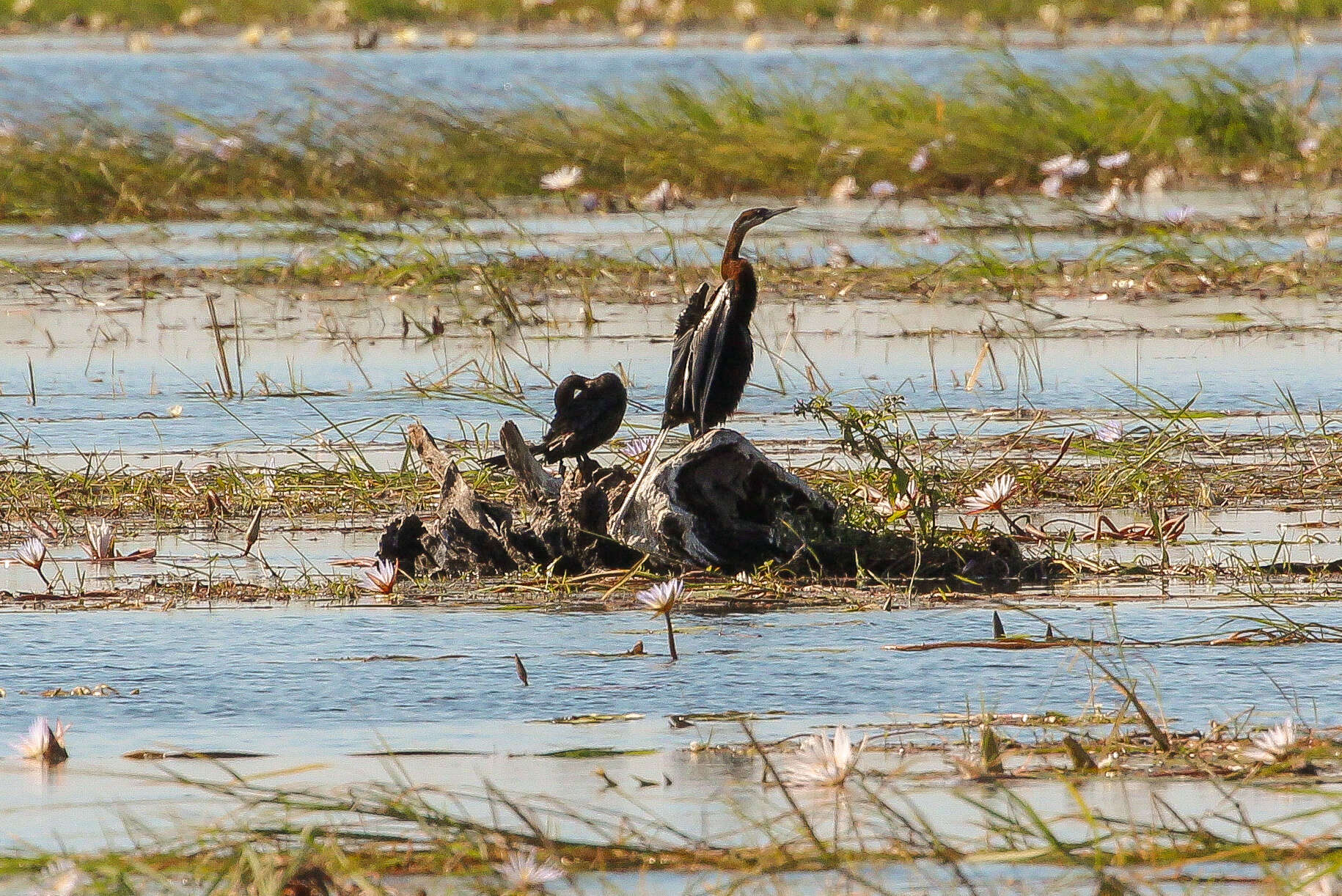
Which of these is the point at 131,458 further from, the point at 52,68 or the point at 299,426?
the point at 52,68

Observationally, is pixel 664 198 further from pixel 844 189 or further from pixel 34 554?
pixel 34 554

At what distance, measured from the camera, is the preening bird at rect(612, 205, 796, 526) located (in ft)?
15.3

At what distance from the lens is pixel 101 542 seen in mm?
4691

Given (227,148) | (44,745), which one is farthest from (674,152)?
(44,745)

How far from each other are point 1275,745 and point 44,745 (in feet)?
5.37

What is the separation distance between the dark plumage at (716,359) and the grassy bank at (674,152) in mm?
8122

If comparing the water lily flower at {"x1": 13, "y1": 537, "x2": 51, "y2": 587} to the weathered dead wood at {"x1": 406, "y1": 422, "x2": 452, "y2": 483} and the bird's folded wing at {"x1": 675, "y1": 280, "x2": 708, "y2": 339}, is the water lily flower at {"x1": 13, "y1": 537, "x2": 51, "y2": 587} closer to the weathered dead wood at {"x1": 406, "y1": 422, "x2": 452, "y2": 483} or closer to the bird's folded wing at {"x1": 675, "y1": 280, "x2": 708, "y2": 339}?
the weathered dead wood at {"x1": 406, "y1": 422, "x2": 452, "y2": 483}

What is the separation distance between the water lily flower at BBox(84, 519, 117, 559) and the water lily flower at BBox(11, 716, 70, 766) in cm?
155

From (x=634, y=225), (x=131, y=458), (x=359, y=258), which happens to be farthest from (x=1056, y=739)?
(x=634, y=225)

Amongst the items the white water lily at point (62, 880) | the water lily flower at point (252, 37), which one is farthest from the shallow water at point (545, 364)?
the water lily flower at point (252, 37)

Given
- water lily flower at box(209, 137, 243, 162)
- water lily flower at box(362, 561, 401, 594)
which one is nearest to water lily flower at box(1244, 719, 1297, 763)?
water lily flower at box(362, 561, 401, 594)

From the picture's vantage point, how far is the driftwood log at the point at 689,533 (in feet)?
14.6

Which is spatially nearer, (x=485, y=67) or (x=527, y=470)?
(x=527, y=470)

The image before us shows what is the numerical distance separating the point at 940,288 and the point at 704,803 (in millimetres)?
7496
